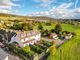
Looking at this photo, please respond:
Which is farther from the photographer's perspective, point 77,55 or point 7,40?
point 7,40

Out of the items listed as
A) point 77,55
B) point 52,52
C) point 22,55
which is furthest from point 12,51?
point 77,55

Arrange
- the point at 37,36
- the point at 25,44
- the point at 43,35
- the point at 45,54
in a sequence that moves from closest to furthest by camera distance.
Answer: the point at 45,54, the point at 25,44, the point at 37,36, the point at 43,35

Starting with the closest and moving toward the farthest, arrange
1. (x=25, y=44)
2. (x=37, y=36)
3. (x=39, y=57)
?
1. (x=39, y=57)
2. (x=25, y=44)
3. (x=37, y=36)

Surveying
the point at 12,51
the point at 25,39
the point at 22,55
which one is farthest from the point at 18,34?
the point at 22,55

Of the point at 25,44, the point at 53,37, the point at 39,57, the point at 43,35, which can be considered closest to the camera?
the point at 39,57

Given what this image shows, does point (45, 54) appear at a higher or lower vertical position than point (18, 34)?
lower

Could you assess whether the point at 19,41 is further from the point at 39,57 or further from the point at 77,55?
the point at 77,55

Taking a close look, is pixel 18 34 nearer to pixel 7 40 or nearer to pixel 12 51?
pixel 7 40

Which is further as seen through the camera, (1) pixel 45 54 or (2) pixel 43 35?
(2) pixel 43 35

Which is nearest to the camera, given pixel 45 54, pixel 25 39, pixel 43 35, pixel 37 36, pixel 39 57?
pixel 39 57
